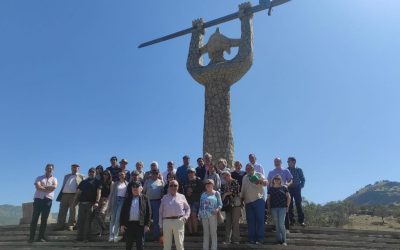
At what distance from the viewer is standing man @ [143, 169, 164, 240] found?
895 cm

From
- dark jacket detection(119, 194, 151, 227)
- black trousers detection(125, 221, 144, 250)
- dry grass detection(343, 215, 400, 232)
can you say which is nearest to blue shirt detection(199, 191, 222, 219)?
dark jacket detection(119, 194, 151, 227)

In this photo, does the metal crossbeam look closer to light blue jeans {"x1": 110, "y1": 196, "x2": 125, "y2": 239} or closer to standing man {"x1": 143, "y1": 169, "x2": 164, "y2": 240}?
standing man {"x1": 143, "y1": 169, "x2": 164, "y2": 240}

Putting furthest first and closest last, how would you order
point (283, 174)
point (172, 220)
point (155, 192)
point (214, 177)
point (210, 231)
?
point (283, 174), point (155, 192), point (214, 177), point (210, 231), point (172, 220)

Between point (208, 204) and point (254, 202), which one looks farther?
point (254, 202)

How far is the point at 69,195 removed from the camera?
34.8ft

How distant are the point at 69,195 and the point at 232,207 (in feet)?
14.7

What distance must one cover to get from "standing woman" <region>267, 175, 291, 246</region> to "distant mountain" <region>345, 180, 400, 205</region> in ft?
221

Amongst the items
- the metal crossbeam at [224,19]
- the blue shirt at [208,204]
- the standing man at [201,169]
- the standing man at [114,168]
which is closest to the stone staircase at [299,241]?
the blue shirt at [208,204]

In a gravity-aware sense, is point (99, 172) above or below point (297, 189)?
above

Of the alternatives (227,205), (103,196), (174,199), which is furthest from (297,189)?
(103,196)

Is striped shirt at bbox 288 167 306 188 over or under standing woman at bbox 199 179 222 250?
over

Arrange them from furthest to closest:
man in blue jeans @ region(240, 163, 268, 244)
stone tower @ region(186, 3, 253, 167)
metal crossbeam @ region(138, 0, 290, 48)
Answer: metal crossbeam @ region(138, 0, 290, 48) < stone tower @ region(186, 3, 253, 167) < man in blue jeans @ region(240, 163, 268, 244)

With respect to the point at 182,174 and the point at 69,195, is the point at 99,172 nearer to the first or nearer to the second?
the point at 69,195

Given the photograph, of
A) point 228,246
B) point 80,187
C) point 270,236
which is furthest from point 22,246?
point 270,236
